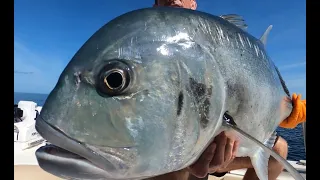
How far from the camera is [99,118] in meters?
1.15

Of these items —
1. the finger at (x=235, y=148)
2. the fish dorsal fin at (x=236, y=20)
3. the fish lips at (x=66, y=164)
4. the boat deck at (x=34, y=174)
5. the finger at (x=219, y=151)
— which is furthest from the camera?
the boat deck at (x=34, y=174)

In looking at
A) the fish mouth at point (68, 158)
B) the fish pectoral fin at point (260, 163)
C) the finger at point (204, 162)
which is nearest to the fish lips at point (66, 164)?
the fish mouth at point (68, 158)

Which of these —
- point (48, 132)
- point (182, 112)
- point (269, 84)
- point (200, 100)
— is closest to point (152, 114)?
point (182, 112)

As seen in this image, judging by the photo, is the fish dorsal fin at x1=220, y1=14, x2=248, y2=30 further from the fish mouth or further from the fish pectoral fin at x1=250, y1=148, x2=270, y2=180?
the fish mouth

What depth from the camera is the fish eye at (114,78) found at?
1188 mm

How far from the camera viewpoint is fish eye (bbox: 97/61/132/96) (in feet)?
3.90

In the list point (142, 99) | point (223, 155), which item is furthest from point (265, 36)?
point (142, 99)

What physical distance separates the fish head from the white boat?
3.31m

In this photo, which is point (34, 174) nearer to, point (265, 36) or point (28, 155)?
point (28, 155)

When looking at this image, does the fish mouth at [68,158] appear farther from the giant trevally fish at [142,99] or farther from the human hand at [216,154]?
the human hand at [216,154]

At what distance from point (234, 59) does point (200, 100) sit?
0.41 m

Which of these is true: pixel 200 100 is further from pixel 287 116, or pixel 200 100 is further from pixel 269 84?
pixel 287 116

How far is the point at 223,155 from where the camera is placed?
1743mm

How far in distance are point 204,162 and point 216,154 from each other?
0.09m
